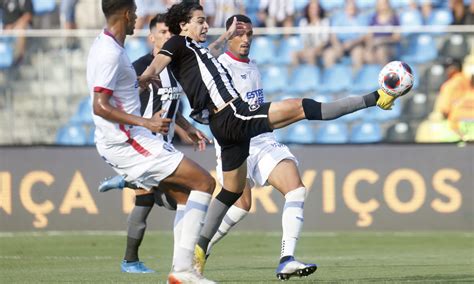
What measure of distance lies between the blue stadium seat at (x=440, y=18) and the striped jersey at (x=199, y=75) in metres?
8.88

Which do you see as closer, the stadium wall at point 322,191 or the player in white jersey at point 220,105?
the player in white jersey at point 220,105

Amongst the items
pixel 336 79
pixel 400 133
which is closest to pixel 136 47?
pixel 336 79

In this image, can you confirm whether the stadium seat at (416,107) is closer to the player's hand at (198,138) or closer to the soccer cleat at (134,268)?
the soccer cleat at (134,268)

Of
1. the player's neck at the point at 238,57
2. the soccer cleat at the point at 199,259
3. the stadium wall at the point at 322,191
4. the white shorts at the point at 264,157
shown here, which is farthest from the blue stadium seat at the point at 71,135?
the soccer cleat at the point at 199,259

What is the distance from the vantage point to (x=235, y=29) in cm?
988

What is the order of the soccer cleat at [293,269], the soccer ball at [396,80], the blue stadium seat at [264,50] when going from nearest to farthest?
1. the soccer ball at [396,80]
2. the soccer cleat at [293,269]
3. the blue stadium seat at [264,50]

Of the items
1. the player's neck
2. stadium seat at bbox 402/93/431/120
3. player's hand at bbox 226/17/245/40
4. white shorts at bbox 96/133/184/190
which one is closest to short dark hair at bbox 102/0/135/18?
white shorts at bbox 96/133/184/190

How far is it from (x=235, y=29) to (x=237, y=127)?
1.68 meters

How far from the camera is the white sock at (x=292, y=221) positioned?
9164 millimetres

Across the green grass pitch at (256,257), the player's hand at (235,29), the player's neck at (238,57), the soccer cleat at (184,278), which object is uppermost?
the player's hand at (235,29)

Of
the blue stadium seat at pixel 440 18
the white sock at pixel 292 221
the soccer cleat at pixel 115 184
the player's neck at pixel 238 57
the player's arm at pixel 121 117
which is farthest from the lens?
the blue stadium seat at pixel 440 18

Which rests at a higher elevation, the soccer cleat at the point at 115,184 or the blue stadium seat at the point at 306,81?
the blue stadium seat at the point at 306,81

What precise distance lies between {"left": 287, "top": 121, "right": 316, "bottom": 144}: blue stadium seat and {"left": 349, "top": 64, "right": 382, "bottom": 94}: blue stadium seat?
888 mm

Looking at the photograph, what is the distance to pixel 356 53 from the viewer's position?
55.0 feet
